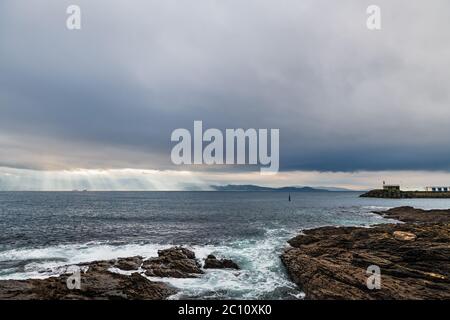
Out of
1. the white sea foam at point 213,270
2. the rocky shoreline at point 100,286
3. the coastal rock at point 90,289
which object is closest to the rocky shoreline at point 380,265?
the white sea foam at point 213,270

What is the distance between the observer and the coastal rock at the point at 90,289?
15.6 metres

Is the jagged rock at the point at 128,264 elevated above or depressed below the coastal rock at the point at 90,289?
below

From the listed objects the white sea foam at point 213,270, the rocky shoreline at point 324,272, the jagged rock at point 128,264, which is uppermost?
the rocky shoreline at point 324,272

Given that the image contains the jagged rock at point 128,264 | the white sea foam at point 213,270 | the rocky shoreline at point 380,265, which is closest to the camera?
the rocky shoreline at point 380,265

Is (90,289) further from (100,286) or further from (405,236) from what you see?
(405,236)

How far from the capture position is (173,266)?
24.6 meters

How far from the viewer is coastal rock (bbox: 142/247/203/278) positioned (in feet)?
75.8

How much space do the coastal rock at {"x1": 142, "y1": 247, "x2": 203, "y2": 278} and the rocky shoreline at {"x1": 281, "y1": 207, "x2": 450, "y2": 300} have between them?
31.2 feet

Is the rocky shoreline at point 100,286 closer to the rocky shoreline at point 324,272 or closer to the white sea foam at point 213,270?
the rocky shoreline at point 324,272

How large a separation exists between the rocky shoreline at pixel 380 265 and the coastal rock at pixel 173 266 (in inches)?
374

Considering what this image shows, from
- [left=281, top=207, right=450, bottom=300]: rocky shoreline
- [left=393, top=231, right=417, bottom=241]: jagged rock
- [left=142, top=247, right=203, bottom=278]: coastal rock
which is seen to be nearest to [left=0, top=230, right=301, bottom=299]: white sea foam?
[left=142, top=247, right=203, bottom=278]: coastal rock

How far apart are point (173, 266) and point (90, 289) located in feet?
29.9
